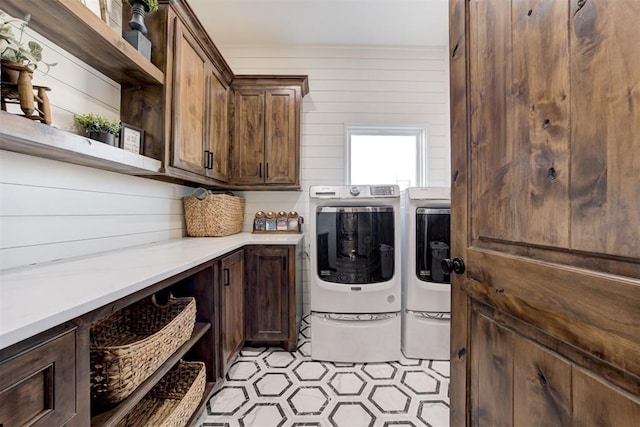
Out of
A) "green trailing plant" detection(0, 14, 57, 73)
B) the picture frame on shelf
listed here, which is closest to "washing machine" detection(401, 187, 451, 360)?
the picture frame on shelf

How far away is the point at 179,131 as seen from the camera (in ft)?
5.30

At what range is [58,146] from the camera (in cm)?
93

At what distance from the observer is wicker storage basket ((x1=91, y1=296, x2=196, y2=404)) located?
835mm

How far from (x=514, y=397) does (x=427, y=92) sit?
2.74 m

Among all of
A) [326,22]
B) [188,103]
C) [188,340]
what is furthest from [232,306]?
[326,22]

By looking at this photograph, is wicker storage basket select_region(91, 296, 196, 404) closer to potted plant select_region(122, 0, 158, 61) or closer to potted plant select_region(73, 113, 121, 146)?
potted plant select_region(73, 113, 121, 146)

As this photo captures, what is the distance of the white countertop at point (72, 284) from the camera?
1.86 ft

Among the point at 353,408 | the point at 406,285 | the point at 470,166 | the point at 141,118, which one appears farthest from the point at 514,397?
the point at 141,118

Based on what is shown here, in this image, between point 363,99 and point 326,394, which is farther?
point 363,99

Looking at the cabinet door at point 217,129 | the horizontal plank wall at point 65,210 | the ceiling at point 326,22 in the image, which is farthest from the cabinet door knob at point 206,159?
the ceiling at point 326,22

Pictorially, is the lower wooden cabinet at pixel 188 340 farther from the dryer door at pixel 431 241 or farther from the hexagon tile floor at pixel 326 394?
the dryer door at pixel 431 241

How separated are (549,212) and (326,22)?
8.25 ft

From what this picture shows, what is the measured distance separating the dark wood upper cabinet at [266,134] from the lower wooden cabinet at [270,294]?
29.1 inches

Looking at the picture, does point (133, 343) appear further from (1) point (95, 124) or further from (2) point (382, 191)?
Result: (2) point (382, 191)
